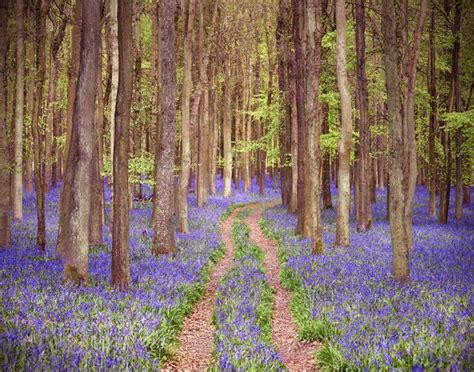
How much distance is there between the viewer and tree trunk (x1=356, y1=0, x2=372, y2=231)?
59.9 feet

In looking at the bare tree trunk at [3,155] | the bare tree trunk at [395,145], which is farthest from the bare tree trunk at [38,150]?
the bare tree trunk at [395,145]

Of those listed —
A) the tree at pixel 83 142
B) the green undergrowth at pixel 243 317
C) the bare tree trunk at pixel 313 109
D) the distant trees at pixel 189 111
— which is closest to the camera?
the green undergrowth at pixel 243 317

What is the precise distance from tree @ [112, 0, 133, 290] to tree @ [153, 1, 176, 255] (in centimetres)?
430

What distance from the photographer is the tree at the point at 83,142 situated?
901 centimetres

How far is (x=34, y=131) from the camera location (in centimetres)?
1201

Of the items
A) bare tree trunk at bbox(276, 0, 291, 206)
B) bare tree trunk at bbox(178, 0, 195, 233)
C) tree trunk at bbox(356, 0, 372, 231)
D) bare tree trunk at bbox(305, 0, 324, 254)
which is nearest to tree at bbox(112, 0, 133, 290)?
bare tree trunk at bbox(305, 0, 324, 254)

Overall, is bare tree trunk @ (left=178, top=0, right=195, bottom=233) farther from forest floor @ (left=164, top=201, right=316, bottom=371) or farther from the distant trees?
forest floor @ (left=164, top=201, right=316, bottom=371)

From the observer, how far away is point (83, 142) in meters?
9.04

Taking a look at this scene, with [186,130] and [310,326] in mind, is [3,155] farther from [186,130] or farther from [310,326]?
[310,326]

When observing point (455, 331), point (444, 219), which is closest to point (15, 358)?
point (455, 331)

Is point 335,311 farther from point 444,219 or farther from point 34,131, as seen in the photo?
point 444,219

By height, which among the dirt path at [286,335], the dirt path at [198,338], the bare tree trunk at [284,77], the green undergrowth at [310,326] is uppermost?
the bare tree trunk at [284,77]

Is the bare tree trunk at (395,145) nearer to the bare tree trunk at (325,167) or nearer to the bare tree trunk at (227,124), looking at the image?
the bare tree trunk at (325,167)

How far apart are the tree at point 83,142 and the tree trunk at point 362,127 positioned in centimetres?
1225
